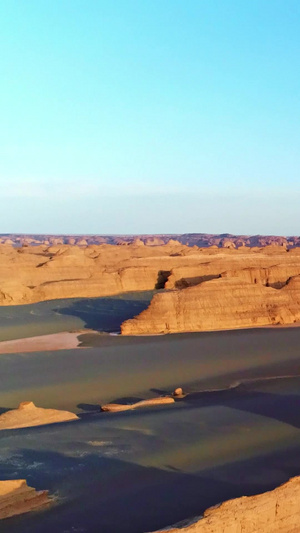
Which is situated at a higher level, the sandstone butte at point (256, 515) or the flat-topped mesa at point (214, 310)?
the flat-topped mesa at point (214, 310)

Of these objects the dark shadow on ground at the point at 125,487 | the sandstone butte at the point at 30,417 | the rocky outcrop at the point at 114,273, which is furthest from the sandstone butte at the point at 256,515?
the rocky outcrop at the point at 114,273

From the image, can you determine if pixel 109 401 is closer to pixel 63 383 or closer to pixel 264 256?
pixel 63 383

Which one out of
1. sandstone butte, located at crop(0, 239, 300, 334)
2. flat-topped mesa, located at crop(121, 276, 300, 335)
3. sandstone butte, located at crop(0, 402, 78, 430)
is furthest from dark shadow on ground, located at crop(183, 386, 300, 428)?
sandstone butte, located at crop(0, 239, 300, 334)

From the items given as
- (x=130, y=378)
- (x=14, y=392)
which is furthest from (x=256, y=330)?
(x=14, y=392)

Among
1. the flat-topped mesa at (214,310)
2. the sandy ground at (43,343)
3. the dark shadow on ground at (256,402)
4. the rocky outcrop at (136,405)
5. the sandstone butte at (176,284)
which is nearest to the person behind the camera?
the dark shadow on ground at (256,402)

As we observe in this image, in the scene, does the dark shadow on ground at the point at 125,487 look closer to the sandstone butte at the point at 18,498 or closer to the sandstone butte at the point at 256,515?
the sandstone butte at the point at 18,498

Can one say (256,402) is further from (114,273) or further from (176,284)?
(114,273)

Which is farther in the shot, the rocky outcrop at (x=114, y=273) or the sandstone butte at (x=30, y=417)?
the rocky outcrop at (x=114, y=273)
